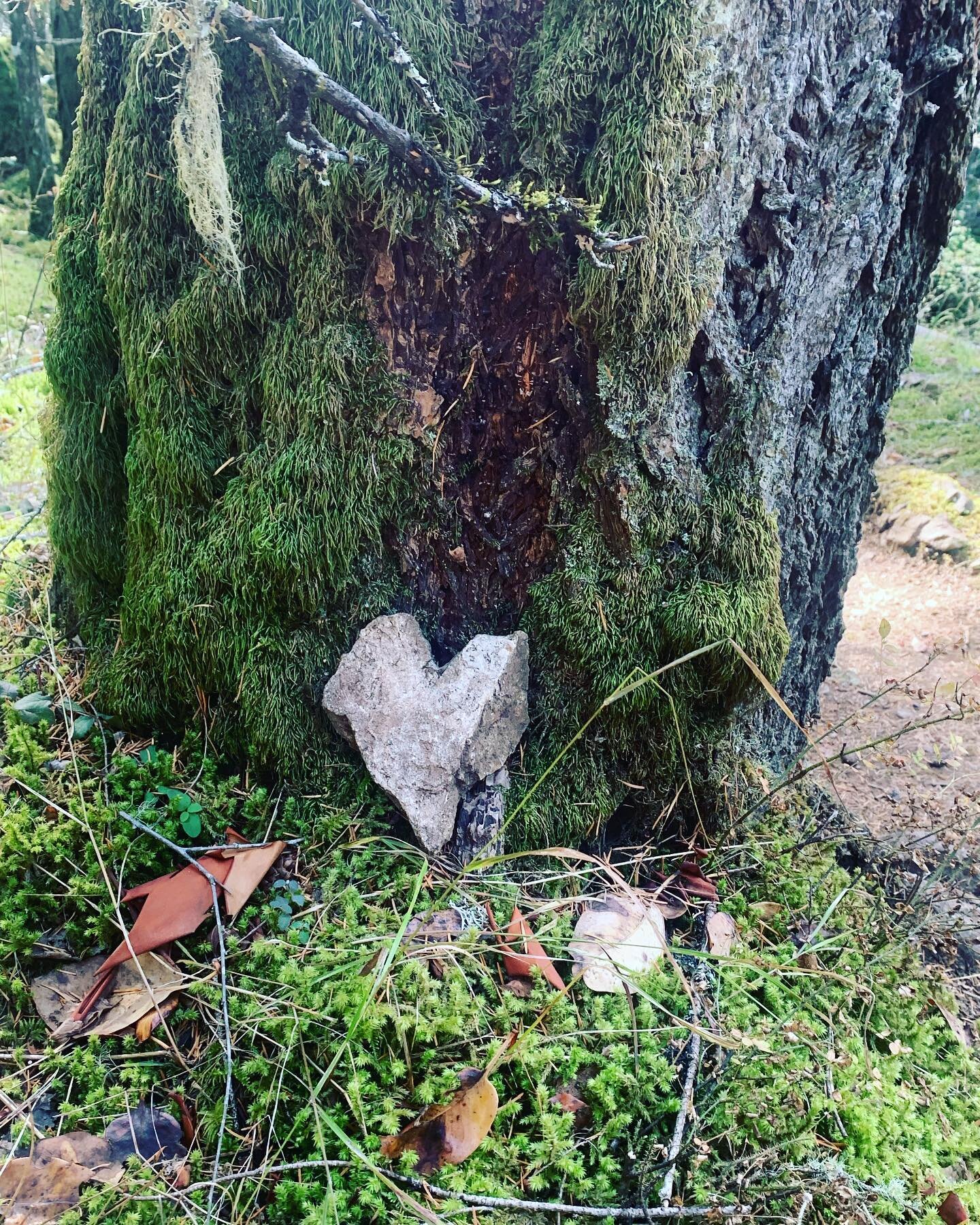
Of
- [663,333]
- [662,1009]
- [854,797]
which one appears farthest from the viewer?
[854,797]

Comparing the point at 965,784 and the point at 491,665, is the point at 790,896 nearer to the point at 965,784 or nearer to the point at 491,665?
the point at 491,665

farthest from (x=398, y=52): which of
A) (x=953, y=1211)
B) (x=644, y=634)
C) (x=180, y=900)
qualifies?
(x=953, y=1211)

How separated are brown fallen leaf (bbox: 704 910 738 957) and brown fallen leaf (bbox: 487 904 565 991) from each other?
18.0 inches

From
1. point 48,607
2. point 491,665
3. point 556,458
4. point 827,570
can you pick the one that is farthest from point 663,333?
point 48,607

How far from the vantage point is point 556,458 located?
7.31 ft

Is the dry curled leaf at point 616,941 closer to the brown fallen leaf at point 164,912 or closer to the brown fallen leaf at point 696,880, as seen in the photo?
the brown fallen leaf at point 696,880

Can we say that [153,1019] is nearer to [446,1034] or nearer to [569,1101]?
[446,1034]

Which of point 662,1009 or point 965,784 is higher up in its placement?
point 662,1009

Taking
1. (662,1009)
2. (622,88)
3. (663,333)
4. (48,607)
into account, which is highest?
(622,88)

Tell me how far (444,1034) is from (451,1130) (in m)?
0.19

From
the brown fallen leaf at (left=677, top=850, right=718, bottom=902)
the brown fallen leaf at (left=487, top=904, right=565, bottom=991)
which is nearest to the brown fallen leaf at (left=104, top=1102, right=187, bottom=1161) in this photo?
the brown fallen leaf at (left=487, top=904, right=565, bottom=991)

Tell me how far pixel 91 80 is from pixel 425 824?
2.38 m

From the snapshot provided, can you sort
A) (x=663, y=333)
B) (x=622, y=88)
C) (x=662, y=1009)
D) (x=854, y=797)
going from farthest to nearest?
(x=854, y=797)
(x=663, y=333)
(x=622, y=88)
(x=662, y=1009)

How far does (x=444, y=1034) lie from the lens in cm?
175
